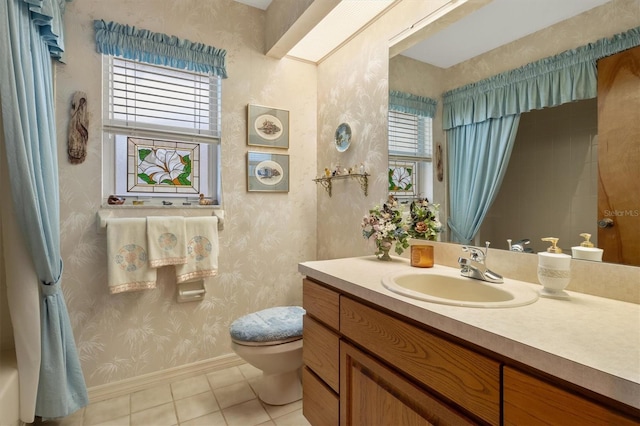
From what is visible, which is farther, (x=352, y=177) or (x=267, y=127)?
(x=267, y=127)

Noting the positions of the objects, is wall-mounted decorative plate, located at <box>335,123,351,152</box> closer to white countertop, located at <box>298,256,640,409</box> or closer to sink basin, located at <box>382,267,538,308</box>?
sink basin, located at <box>382,267,538,308</box>

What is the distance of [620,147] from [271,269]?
195cm

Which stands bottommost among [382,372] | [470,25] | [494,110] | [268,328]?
[268,328]

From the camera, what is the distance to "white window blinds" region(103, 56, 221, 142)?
182 cm

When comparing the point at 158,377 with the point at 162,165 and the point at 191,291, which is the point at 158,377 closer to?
the point at 191,291

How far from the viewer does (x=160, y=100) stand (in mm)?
1949

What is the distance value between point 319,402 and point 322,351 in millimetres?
230

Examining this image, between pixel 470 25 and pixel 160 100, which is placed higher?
pixel 470 25

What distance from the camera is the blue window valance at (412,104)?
1.52m

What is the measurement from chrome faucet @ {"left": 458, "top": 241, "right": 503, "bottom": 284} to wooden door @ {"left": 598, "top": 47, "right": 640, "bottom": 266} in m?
0.32

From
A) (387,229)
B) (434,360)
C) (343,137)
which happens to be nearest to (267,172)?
(343,137)

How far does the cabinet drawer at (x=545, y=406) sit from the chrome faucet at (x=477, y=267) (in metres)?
0.51

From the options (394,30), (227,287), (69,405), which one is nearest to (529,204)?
(394,30)

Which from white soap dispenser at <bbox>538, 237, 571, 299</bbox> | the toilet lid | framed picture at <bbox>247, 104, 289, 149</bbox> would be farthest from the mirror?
framed picture at <bbox>247, 104, 289, 149</bbox>
